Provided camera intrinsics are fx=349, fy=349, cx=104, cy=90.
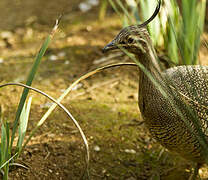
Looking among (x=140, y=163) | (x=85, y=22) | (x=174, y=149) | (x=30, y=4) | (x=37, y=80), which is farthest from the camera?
(x=30, y=4)

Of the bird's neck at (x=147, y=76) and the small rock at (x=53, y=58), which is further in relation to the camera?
the small rock at (x=53, y=58)

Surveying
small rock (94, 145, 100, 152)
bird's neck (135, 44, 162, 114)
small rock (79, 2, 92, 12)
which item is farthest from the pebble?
small rock (79, 2, 92, 12)

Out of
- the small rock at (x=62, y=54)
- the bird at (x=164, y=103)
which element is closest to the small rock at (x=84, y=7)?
the small rock at (x=62, y=54)

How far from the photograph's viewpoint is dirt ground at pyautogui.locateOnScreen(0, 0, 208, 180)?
2.68 m

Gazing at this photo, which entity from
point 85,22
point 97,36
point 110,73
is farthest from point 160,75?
point 85,22

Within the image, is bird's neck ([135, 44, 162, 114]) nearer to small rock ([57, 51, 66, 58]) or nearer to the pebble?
the pebble

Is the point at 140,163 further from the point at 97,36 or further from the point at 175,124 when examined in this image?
the point at 97,36

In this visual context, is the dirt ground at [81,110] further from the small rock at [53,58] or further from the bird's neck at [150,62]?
the bird's neck at [150,62]

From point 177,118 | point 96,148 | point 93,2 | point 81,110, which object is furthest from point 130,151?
point 93,2

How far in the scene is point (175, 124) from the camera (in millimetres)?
2281

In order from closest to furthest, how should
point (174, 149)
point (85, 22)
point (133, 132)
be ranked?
point (174, 149), point (133, 132), point (85, 22)

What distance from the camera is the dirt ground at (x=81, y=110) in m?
2.68

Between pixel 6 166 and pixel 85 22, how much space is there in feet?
10.0

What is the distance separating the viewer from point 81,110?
10.4 ft
